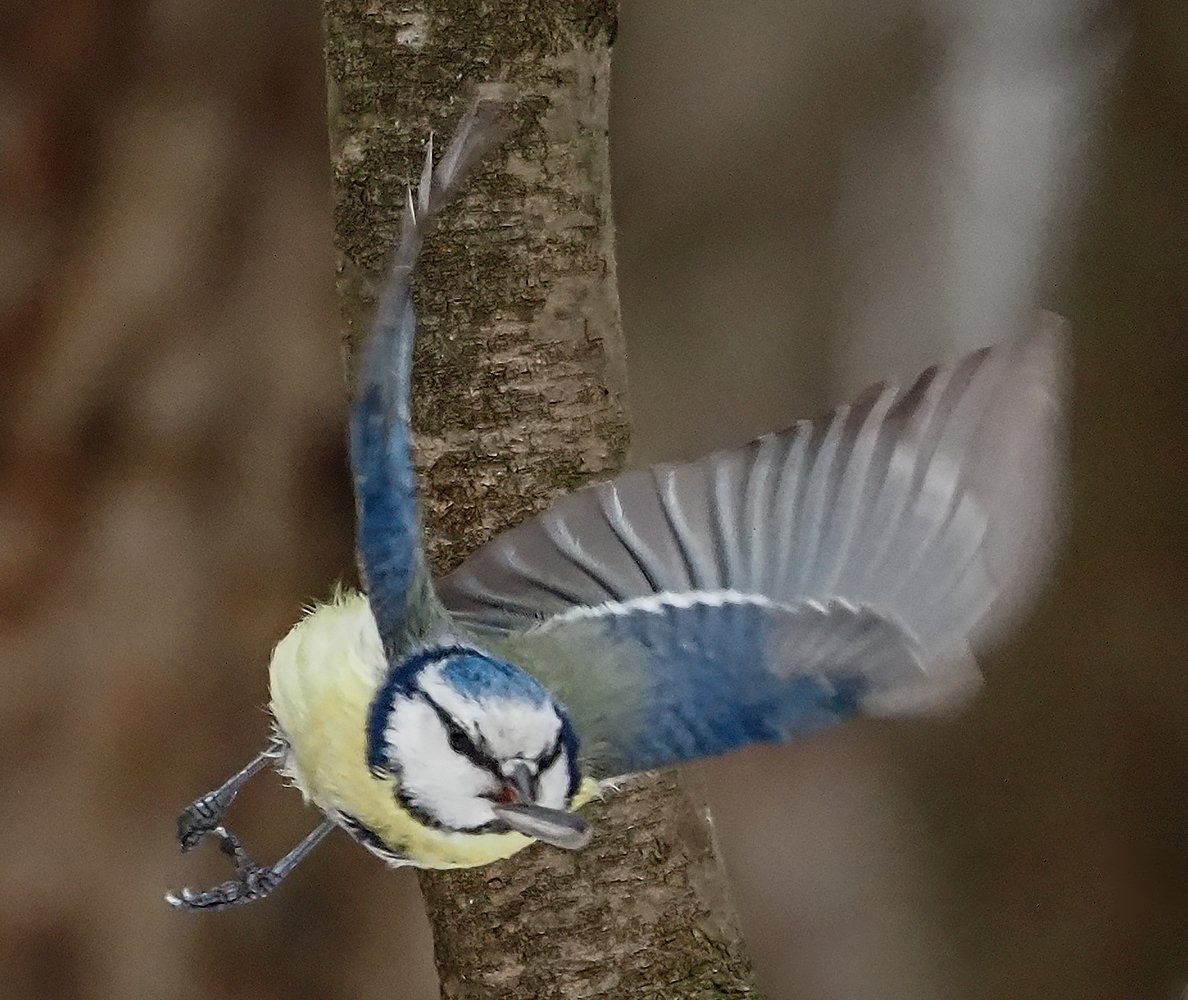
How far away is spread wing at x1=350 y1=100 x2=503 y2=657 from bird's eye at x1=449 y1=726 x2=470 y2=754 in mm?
49

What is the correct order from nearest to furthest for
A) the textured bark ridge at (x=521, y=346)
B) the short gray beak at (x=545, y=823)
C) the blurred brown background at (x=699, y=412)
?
1. the short gray beak at (x=545, y=823)
2. the textured bark ridge at (x=521, y=346)
3. the blurred brown background at (x=699, y=412)

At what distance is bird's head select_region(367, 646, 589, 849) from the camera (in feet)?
1.45

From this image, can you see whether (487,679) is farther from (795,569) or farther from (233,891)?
(233,891)

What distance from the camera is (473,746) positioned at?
44cm

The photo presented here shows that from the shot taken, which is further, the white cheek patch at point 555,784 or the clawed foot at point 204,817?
the clawed foot at point 204,817

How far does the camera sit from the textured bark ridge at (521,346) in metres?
0.59

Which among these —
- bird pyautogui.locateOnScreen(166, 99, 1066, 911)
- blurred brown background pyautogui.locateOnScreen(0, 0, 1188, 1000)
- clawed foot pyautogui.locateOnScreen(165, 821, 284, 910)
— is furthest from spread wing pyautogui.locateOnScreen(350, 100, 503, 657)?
blurred brown background pyautogui.locateOnScreen(0, 0, 1188, 1000)

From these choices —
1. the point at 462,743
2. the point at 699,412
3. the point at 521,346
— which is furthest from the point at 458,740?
the point at 699,412

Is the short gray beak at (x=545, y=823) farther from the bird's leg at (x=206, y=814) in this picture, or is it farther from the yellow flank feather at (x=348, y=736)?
the bird's leg at (x=206, y=814)

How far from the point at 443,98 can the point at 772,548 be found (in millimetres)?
268

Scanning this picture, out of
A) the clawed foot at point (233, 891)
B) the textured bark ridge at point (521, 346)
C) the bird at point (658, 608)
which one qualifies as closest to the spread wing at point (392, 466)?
the bird at point (658, 608)

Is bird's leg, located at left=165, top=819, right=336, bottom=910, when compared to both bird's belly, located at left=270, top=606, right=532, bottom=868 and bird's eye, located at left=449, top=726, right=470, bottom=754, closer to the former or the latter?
bird's belly, located at left=270, top=606, right=532, bottom=868

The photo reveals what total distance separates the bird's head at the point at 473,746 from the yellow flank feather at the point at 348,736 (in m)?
0.01

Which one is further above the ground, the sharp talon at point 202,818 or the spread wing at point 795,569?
the spread wing at point 795,569
